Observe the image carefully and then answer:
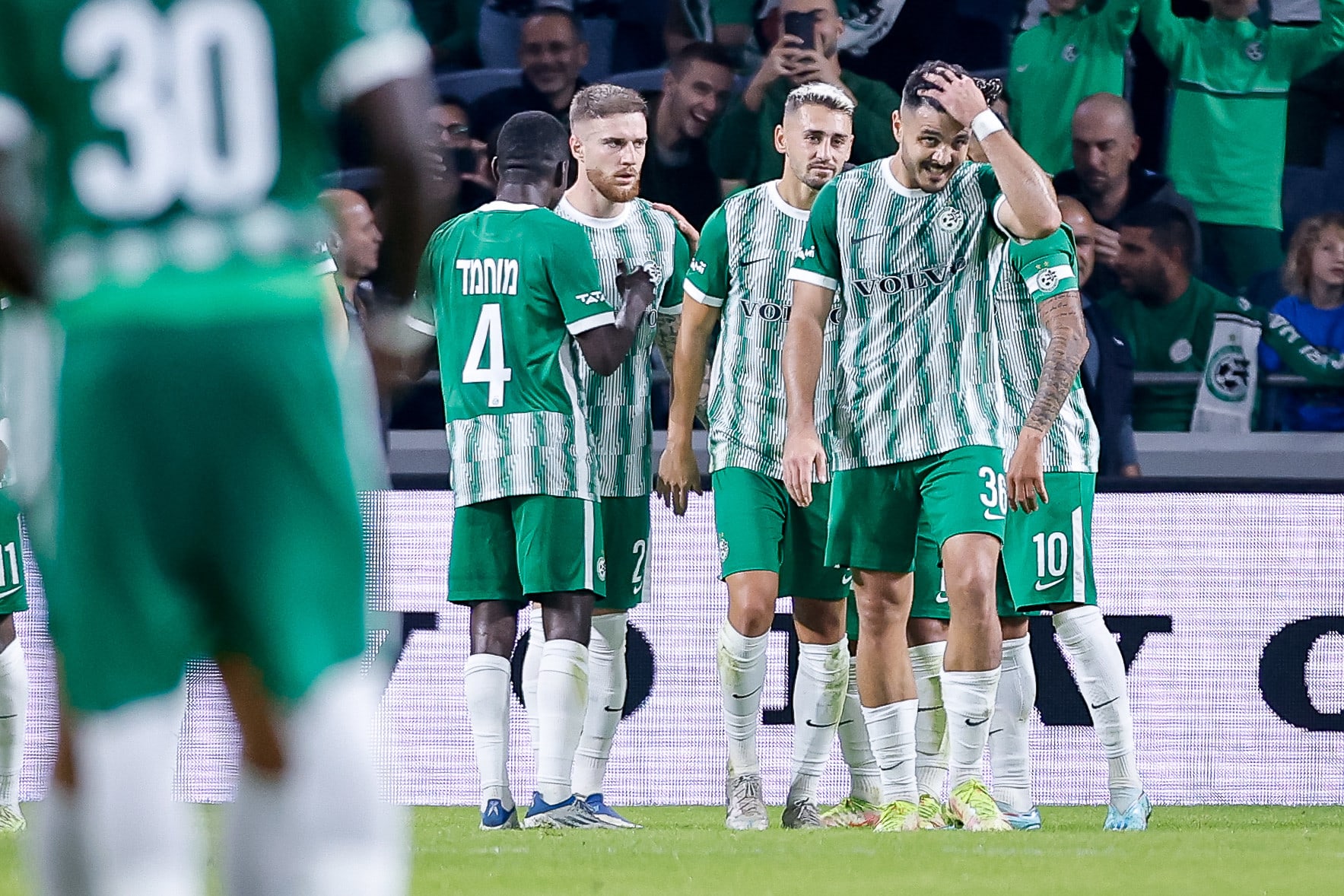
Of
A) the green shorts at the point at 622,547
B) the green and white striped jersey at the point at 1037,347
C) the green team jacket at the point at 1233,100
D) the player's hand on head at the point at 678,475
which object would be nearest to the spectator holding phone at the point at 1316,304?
the green team jacket at the point at 1233,100

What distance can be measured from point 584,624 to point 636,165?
4.97ft

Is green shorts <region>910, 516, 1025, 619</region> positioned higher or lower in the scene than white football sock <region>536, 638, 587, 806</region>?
higher

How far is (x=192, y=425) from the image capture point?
6.89ft

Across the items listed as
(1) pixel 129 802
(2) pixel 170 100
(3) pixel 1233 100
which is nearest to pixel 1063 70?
(3) pixel 1233 100

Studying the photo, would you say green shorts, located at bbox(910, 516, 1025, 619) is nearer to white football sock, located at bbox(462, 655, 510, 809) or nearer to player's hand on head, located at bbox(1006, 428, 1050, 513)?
player's hand on head, located at bbox(1006, 428, 1050, 513)

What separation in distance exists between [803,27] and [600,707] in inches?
160

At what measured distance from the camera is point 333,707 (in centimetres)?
215

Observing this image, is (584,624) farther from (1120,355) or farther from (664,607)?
(1120,355)

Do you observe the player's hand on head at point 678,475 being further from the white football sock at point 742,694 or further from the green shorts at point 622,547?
the white football sock at point 742,694

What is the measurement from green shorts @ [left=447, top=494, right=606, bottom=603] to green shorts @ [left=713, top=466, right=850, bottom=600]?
40 cm

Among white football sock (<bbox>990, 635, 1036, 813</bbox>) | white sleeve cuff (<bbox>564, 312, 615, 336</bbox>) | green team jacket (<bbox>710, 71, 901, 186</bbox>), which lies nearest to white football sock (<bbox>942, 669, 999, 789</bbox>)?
white football sock (<bbox>990, 635, 1036, 813</bbox>)

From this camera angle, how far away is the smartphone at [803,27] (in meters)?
9.53

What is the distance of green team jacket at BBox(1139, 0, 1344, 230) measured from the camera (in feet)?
31.6

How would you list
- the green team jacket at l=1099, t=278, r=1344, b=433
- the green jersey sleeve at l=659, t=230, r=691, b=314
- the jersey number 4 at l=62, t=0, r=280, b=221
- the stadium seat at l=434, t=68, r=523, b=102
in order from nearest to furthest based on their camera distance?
1. the jersey number 4 at l=62, t=0, r=280, b=221
2. the green jersey sleeve at l=659, t=230, r=691, b=314
3. the green team jacket at l=1099, t=278, r=1344, b=433
4. the stadium seat at l=434, t=68, r=523, b=102
